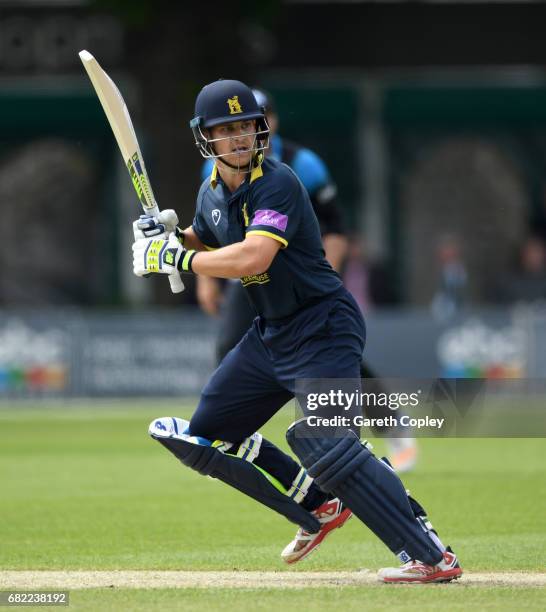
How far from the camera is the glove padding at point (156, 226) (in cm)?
701

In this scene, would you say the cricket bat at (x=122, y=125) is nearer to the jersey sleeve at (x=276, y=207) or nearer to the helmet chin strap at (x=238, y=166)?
the helmet chin strap at (x=238, y=166)

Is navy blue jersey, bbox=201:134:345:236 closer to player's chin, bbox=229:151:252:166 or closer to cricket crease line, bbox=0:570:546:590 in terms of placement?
player's chin, bbox=229:151:252:166

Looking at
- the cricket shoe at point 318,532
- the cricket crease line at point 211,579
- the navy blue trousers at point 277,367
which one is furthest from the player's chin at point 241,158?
the cricket crease line at point 211,579

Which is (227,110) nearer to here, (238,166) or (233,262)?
(238,166)

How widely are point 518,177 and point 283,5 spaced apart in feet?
16.8

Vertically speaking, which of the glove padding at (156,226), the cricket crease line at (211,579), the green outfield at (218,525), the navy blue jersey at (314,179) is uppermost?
the glove padding at (156,226)

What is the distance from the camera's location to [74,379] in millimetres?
18250

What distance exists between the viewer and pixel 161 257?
264 inches

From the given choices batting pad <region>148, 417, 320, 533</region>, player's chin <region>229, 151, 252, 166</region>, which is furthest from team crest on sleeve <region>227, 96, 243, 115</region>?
batting pad <region>148, 417, 320, 533</region>

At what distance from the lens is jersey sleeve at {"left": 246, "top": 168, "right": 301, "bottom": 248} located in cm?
654

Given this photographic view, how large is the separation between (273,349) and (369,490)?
784 mm

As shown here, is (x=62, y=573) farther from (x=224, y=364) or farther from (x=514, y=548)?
(x=514, y=548)

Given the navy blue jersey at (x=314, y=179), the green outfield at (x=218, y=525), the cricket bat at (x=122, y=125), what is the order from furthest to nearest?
the navy blue jersey at (x=314, y=179) → the cricket bat at (x=122, y=125) → the green outfield at (x=218, y=525)

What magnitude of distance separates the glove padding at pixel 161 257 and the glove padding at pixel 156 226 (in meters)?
0.12
